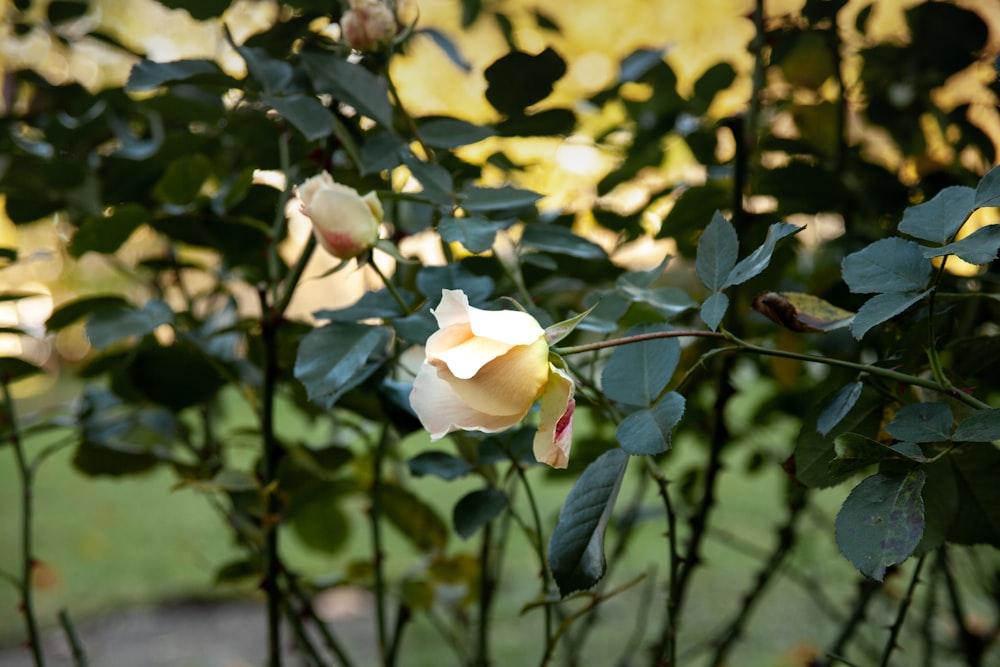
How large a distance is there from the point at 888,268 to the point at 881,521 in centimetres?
13

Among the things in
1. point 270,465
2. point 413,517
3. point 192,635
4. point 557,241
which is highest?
point 557,241

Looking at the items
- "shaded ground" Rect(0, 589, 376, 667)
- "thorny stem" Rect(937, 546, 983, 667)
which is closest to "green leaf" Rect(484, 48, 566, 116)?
"thorny stem" Rect(937, 546, 983, 667)

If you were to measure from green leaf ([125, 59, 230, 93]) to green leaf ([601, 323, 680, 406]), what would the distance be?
35cm

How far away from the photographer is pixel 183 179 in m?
0.72

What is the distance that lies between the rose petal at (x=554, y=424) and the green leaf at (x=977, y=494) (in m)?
0.26

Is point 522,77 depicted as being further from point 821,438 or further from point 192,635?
point 192,635

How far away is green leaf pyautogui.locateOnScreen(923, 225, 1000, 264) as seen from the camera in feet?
1.25

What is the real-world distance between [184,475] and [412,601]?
0.90 ft

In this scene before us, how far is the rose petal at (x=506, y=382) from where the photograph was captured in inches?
14.4

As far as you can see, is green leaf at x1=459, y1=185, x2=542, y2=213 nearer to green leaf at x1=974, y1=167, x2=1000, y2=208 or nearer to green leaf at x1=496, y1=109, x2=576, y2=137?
green leaf at x1=496, y1=109, x2=576, y2=137

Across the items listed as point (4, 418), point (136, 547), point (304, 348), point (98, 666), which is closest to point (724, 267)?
point (304, 348)

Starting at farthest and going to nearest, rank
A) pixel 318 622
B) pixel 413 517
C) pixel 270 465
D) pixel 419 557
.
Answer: pixel 419 557
pixel 413 517
pixel 318 622
pixel 270 465

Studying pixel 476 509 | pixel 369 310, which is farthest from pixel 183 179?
pixel 476 509

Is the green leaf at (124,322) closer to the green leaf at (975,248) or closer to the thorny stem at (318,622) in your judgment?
the thorny stem at (318,622)
